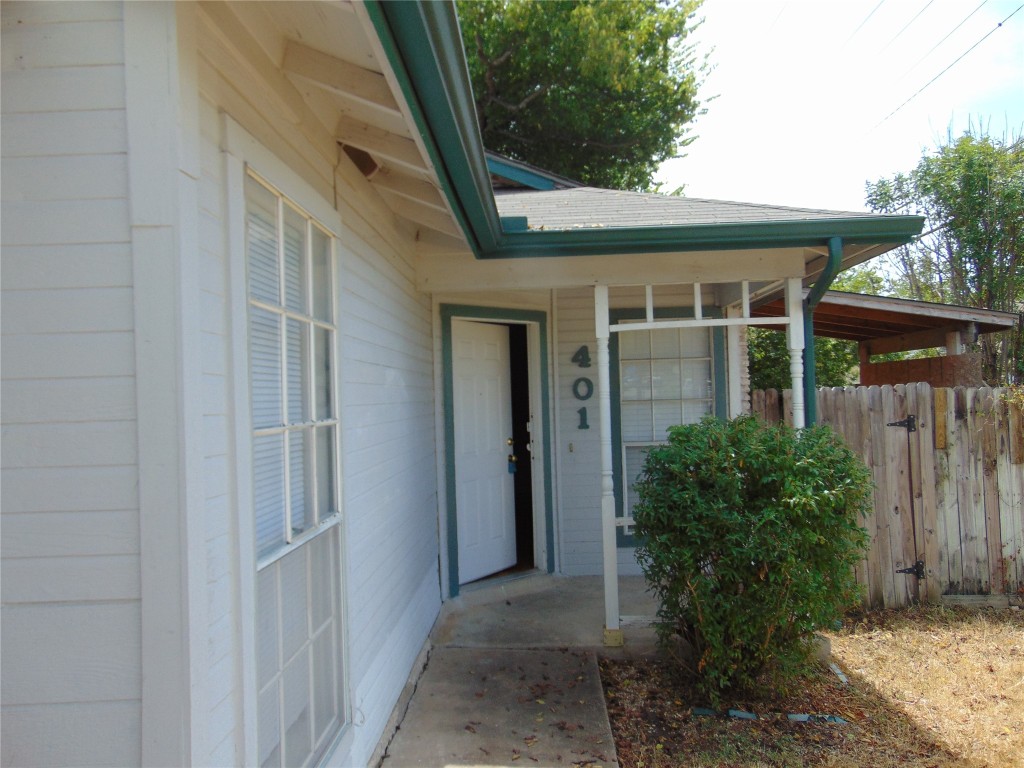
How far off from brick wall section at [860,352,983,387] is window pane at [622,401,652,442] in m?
3.76

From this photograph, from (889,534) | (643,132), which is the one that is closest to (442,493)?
(889,534)

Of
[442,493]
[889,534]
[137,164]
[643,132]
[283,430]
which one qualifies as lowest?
[889,534]

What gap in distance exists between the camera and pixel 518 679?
3.95 metres

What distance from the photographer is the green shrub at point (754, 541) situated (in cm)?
342

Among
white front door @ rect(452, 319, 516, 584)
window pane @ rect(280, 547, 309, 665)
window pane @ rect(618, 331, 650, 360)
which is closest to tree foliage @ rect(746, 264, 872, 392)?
window pane @ rect(618, 331, 650, 360)

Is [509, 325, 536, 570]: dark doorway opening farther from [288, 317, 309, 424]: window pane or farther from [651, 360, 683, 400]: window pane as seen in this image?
[288, 317, 309, 424]: window pane

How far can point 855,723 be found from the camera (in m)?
3.48

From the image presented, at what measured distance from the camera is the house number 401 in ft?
19.3

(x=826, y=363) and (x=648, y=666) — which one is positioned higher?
(x=826, y=363)

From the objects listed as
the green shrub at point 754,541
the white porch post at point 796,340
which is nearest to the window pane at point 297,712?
the green shrub at point 754,541

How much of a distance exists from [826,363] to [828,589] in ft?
34.1

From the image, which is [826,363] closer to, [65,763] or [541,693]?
[541,693]

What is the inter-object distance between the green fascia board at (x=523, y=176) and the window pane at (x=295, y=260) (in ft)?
14.9

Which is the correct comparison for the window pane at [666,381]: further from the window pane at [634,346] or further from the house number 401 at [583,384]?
the house number 401 at [583,384]
